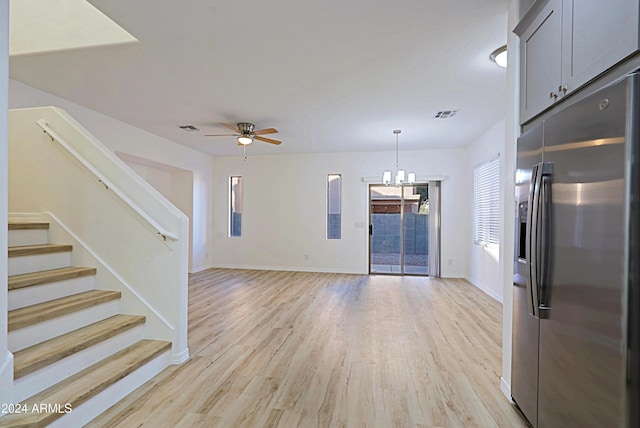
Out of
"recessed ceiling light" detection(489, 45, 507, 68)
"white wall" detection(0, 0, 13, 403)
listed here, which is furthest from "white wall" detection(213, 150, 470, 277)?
"white wall" detection(0, 0, 13, 403)

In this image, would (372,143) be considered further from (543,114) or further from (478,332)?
(543,114)

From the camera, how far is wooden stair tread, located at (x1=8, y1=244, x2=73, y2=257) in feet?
7.72

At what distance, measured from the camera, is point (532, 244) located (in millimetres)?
1708

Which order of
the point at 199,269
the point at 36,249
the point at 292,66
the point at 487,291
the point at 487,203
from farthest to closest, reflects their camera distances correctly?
the point at 199,269 → the point at 487,203 → the point at 487,291 → the point at 292,66 → the point at 36,249

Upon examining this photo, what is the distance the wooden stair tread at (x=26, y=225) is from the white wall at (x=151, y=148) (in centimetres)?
174

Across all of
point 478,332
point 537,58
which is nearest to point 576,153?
point 537,58

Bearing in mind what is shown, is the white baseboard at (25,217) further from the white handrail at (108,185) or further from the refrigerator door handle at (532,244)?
the refrigerator door handle at (532,244)

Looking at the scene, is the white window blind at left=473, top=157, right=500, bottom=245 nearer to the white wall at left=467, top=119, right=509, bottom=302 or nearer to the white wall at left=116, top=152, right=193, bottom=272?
the white wall at left=467, top=119, right=509, bottom=302

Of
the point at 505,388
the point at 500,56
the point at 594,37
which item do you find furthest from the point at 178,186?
the point at 594,37

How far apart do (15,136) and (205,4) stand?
2300 mm

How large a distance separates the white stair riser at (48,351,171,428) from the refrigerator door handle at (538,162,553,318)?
2595mm

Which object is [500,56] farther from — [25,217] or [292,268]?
[292,268]

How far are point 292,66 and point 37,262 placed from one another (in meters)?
2.72

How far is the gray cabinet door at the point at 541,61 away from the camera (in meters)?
1.65
